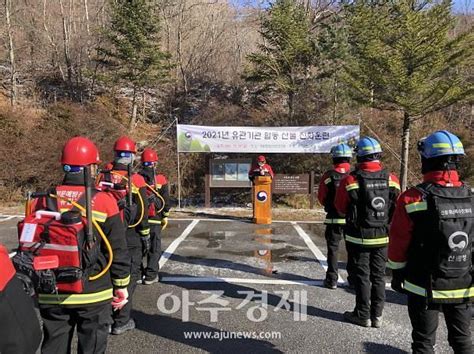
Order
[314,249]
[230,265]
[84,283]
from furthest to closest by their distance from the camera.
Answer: [314,249], [230,265], [84,283]

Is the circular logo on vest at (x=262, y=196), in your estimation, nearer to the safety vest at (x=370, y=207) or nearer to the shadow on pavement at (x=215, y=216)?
the shadow on pavement at (x=215, y=216)

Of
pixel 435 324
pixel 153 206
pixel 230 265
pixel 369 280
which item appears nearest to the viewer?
pixel 435 324

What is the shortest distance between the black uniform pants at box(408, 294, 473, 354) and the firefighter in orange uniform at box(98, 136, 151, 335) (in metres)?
2.68

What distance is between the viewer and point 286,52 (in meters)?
16.0

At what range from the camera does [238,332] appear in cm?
407

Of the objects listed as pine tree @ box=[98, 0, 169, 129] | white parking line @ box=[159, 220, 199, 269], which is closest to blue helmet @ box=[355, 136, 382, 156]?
white parking line @ box=[159, 220, 199, 269]

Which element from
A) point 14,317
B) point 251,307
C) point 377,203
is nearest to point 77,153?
point 14,317

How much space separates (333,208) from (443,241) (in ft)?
8.99

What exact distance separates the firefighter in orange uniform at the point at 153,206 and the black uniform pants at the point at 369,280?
2700 millimetres

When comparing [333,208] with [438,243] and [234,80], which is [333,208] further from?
[234,80]

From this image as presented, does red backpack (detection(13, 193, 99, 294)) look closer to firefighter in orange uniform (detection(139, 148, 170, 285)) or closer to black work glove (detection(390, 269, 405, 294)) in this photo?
black work glove (detection(390, 269, 405, 294))

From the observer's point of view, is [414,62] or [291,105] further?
[291,105]

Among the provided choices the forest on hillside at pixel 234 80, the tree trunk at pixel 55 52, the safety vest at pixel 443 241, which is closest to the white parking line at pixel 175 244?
the safety vest at pixel 443 241

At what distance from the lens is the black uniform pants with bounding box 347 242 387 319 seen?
4.20 metres
